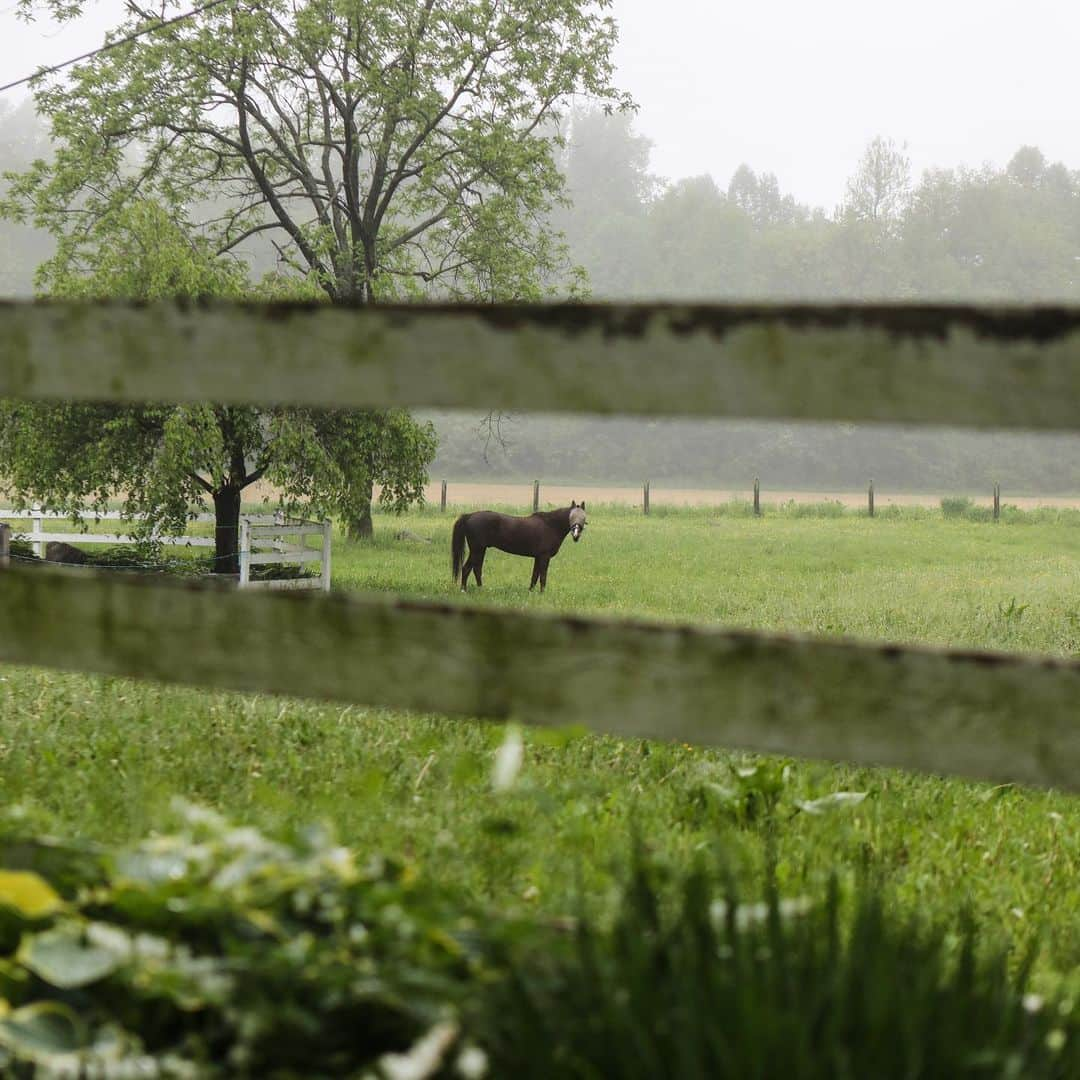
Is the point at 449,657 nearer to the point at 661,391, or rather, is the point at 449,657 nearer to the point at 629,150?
the point at 661,391

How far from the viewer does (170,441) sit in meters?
15.0

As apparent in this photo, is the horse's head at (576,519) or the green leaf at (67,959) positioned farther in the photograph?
the horse's head at (576,519)

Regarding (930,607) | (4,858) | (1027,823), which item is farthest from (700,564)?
(4,858)

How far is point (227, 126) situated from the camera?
24.7 m

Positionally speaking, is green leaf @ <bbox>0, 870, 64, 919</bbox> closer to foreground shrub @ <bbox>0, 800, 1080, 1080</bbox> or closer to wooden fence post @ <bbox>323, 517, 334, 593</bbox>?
foreground shrub @ <bbox>0, 800, 1080, 1080</bbox>

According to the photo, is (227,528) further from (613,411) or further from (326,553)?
(613,411)

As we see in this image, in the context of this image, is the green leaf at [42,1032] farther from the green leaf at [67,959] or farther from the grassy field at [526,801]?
the grassy field at [526,801]

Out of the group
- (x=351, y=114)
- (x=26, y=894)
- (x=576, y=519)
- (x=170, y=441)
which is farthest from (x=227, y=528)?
(x=26, y=894)

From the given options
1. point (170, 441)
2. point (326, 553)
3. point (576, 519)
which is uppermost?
point (170, 441)

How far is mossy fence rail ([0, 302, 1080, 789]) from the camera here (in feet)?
5.25

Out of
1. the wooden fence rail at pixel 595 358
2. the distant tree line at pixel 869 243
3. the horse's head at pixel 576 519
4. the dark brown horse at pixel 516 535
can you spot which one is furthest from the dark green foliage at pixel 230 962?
the distant tree line at pixel 869 243

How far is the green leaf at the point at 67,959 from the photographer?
171cm

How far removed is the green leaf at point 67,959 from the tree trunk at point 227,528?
1668cm

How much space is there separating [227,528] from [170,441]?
11.6ft
